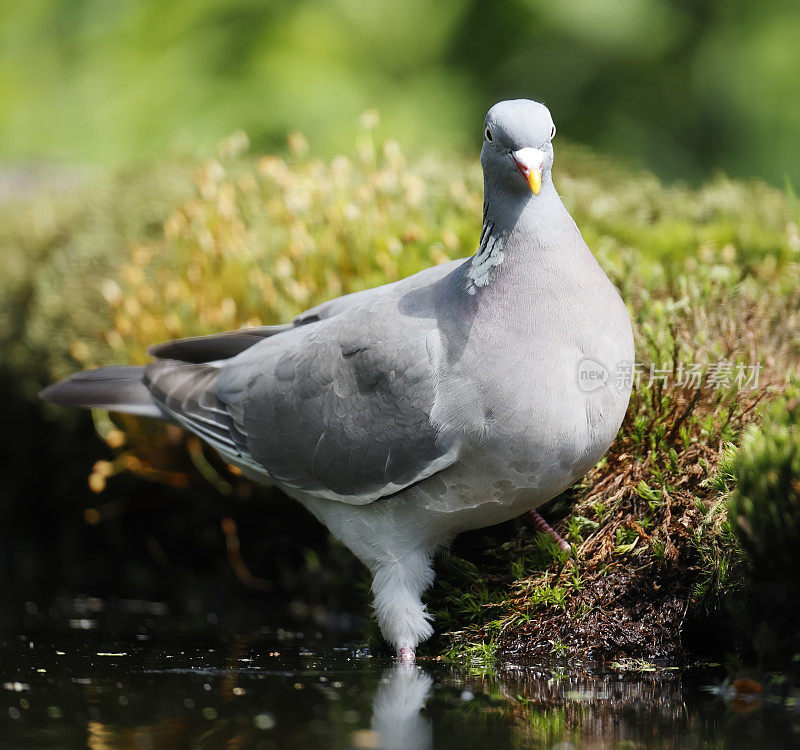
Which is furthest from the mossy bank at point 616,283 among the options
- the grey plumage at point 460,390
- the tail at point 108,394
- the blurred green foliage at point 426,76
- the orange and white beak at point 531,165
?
the blurred green foliage at point 426,76

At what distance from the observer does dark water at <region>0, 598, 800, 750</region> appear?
7.33 feet

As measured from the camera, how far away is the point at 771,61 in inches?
311

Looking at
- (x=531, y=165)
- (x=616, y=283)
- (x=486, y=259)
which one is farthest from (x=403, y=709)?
(x=616, y=283)

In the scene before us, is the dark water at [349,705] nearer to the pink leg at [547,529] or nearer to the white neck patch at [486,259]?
the pink leg at [547,529]

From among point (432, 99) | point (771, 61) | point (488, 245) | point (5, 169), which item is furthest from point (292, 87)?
point (488, 245)

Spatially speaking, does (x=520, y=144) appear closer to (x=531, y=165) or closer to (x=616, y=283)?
(x=531, y=165)

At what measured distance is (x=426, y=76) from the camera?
344 inches

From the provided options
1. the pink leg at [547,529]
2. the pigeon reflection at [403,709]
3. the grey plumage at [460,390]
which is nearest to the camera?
the pigeon reflection at [403,709]

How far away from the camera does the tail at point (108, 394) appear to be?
3900 millimetres

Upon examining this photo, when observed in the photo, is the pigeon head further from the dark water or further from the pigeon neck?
the dark water

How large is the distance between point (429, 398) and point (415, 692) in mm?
797

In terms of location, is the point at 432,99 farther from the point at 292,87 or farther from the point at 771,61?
the point at 771,61

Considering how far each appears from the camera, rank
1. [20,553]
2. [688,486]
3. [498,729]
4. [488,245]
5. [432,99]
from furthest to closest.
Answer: [432,99] → [20,553] → [688,486] → [488,245] → [498,729]

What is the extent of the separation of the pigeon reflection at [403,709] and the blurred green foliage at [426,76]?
226 inches
